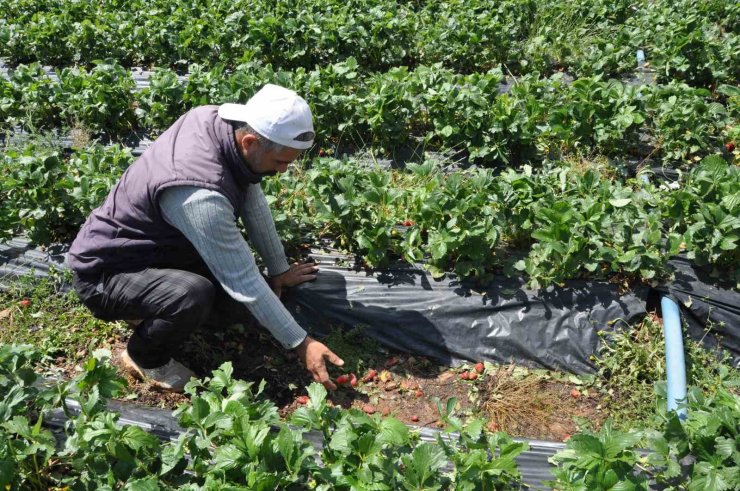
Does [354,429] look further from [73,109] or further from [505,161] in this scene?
[73,109]

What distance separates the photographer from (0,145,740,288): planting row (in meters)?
3.38

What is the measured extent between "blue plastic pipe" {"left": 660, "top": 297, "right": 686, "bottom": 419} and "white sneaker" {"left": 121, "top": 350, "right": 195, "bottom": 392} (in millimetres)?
2181

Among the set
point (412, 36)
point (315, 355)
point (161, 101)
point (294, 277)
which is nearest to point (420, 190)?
point (294, 277)

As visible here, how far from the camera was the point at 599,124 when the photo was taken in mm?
4539

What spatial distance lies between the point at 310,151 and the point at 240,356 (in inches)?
75.0

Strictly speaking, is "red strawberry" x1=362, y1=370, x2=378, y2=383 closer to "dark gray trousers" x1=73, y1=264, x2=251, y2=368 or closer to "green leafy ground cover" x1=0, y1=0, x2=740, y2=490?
"green leafy ground cover" x1=0, y1=0, x2=740, y2=490

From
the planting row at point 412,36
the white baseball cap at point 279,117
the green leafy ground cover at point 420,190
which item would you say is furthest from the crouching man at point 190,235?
the planting row at point 412,36

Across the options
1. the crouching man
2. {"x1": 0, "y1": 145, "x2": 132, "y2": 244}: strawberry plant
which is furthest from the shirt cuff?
{"x1": 0, "y1": 145, "x2": 132, "y2": 244}: strawberry plant

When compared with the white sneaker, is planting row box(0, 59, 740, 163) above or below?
above

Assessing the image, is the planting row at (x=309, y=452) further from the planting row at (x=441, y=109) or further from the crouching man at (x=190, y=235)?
the planting row at (x=441, y=109)

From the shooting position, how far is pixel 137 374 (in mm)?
3357

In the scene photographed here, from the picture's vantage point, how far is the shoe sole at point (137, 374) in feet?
10.9

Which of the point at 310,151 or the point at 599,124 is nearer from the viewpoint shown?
the point at 599,124

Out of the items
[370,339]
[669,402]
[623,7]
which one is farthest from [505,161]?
[623,7]
